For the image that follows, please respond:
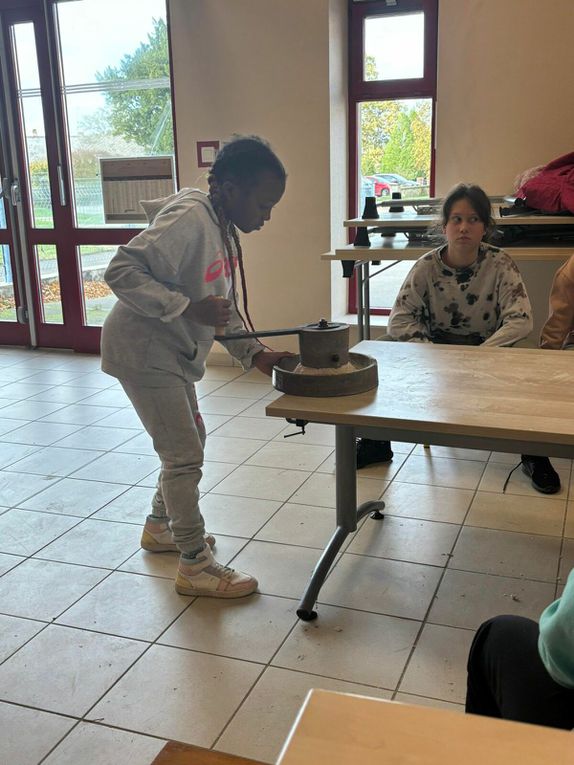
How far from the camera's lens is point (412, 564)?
7.42 ft

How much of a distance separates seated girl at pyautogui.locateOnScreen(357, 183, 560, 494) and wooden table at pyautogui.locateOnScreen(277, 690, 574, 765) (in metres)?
2.23

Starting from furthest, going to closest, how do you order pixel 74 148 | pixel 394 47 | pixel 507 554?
pixel 74 148 → pixel 394 47 → pixel 507 554

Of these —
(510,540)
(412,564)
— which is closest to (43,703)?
(412,564)

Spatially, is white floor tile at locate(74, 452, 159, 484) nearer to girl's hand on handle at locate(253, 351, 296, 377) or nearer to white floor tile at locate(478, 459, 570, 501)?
girl's hand on handle at locate(253, 351, 296, 377)

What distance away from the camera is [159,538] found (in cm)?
238

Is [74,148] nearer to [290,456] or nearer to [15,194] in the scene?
[15,194]

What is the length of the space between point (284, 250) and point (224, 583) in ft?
9.56

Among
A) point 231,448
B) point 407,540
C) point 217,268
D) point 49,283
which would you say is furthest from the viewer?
point 49,283

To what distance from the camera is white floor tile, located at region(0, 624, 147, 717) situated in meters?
1.70

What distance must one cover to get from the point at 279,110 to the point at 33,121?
1.88 metres

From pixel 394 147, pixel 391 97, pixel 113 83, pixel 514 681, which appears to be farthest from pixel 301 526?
pixel 113 83

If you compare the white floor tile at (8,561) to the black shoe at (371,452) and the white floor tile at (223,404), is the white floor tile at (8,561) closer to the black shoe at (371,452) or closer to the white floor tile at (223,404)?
the black shoe at (371,452)

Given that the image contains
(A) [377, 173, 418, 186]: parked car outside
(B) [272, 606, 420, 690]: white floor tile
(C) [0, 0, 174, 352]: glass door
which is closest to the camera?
(B) [272, 606, 420, 690]: white floor tile

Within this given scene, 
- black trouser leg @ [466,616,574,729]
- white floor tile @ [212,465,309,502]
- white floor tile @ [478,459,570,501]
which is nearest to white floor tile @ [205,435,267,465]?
white floor tile @ [212,465,309,502]
